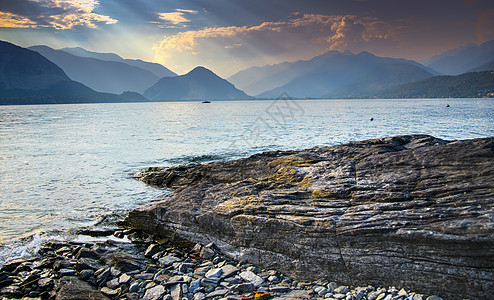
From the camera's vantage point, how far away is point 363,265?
9.77 metres

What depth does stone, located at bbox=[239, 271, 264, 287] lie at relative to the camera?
10078 millimetres

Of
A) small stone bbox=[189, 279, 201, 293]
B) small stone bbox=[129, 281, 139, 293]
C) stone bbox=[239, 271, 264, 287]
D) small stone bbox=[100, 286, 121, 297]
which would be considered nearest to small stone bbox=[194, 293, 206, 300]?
small stone bbox=[189, 279, 201, 293]

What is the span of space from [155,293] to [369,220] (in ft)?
23.1

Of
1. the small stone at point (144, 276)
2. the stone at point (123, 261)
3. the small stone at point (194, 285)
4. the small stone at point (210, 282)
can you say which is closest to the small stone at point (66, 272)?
the stone at point (123, 261)

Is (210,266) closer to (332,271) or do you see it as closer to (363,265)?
(332,271)

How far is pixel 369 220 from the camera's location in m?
10.1

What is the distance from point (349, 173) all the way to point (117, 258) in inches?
371

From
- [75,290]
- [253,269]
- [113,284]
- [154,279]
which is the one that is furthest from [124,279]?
[253,269]

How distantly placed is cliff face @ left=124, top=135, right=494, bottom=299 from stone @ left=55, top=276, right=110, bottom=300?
4523mm

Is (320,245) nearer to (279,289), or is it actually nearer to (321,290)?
(321,290)

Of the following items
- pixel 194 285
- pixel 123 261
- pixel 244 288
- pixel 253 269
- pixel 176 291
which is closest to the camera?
pixel 176 291

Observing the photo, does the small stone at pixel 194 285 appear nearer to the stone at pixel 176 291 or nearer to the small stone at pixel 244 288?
the stone at pixel 176 291

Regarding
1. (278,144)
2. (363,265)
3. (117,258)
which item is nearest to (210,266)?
(117,258)

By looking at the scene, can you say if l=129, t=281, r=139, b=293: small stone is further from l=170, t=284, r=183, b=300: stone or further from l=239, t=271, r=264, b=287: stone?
l=239, t=271, r=264, b=287: stone
